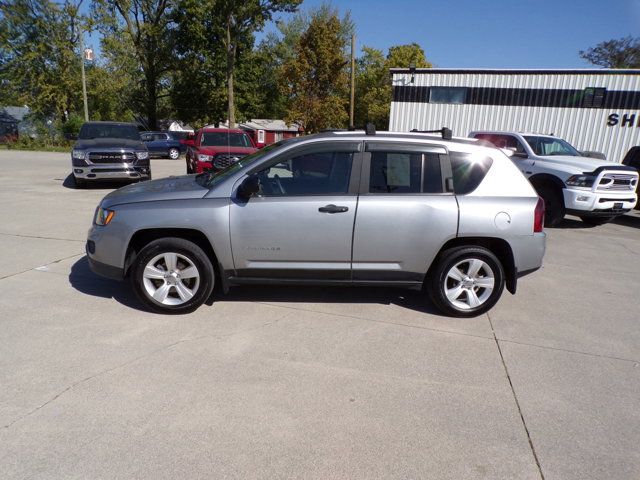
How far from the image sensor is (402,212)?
169 inches

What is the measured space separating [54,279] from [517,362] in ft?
15.9

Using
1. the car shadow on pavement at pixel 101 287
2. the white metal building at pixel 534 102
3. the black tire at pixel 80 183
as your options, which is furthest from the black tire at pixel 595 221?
the black tire at pixel 80 183

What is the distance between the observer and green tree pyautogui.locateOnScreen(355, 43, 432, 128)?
170 ft

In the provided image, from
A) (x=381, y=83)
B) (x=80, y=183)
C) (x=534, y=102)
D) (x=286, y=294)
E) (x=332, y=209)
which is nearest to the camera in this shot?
(x=332, y=209)

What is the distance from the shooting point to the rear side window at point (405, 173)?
4391mm

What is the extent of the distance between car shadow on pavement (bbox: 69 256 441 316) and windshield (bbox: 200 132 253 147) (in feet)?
28.3

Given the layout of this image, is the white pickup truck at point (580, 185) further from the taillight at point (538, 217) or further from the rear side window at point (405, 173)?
the rear side window at point (405, 173)

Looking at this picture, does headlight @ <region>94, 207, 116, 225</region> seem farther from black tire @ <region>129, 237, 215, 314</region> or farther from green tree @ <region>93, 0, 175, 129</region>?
green tree @ <region>93, 0, 175, 129</region>

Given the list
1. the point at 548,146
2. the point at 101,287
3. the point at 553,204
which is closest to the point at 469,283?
the point at 101,287

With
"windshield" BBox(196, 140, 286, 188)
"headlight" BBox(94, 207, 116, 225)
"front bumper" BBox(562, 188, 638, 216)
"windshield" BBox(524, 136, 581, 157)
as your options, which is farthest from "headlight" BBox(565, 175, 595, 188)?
"headlight" BBox(94, 207, 116, 225)

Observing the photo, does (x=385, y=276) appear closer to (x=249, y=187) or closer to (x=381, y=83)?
(x=249, y=187)

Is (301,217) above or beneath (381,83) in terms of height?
beneath

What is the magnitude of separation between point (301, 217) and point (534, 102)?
18747 millimetres

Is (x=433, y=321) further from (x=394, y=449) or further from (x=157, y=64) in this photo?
(x=157, y=64)
